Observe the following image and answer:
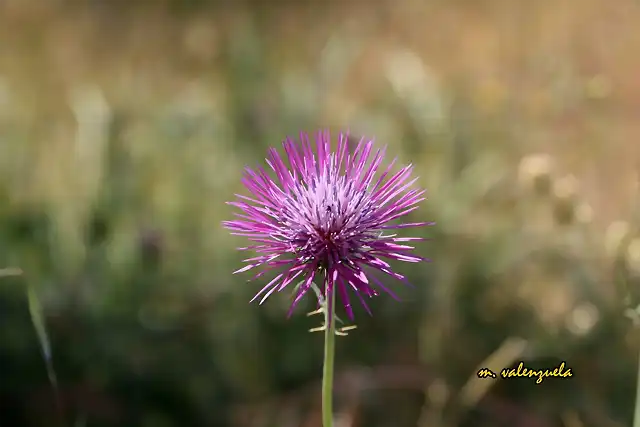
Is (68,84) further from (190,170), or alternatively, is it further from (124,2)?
(190,170)

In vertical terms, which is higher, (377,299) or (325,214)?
(325,214)
